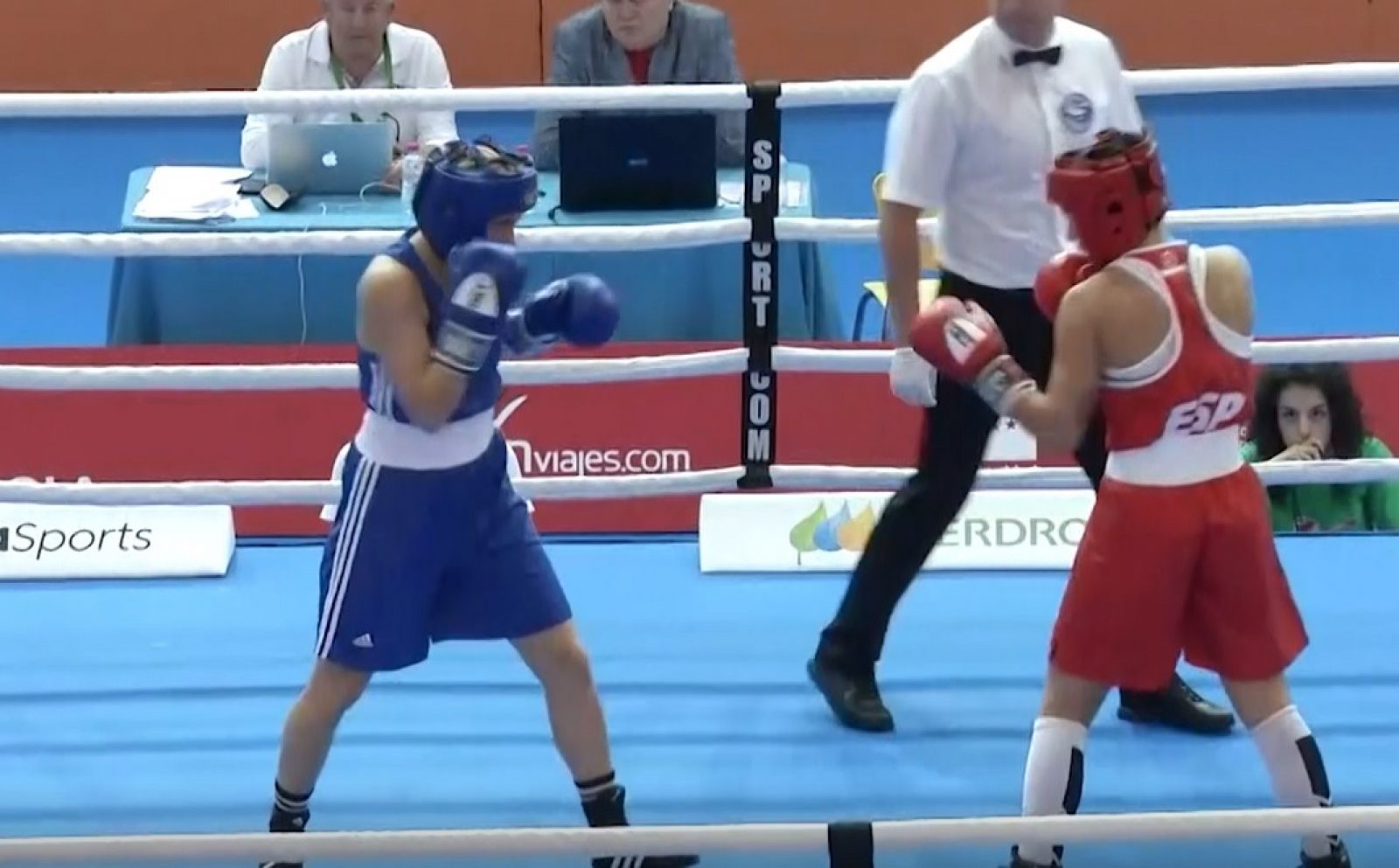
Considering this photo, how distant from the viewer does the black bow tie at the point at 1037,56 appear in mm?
3021

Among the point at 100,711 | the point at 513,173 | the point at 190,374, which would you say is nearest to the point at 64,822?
the point at 100,711

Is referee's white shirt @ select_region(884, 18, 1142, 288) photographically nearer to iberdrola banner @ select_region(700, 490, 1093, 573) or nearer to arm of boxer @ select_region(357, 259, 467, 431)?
arm of boxer @ select_region(357, 259, 467, 431)

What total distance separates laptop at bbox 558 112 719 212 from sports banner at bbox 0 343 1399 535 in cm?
56

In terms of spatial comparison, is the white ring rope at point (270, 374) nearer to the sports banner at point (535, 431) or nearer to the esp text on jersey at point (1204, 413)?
the sports banner at point (535, 431)

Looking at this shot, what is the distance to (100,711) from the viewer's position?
11.3 ft

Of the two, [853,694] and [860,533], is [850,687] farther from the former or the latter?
[860,533]

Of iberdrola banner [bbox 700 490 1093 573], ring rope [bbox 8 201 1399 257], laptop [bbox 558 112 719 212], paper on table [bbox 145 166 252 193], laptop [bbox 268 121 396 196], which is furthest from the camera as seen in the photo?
paper on table [bbox 145 166 252 193]

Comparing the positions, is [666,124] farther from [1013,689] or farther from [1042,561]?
[1013,689]

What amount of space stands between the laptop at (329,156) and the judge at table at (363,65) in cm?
28

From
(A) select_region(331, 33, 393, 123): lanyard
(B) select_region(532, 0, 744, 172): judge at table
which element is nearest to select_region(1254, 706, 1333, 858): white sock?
(B) select_region(532, 0, 744, 172): judge at table

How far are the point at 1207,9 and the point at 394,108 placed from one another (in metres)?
6.58

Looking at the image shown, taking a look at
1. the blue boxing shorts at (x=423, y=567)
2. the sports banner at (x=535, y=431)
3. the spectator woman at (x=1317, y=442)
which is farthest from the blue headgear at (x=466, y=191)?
the spectator woman at (x=1317, y=442)

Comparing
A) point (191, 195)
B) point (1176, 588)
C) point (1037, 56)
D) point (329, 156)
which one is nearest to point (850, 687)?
point (1176, 588)

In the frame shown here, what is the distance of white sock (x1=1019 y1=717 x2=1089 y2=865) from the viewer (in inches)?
107
